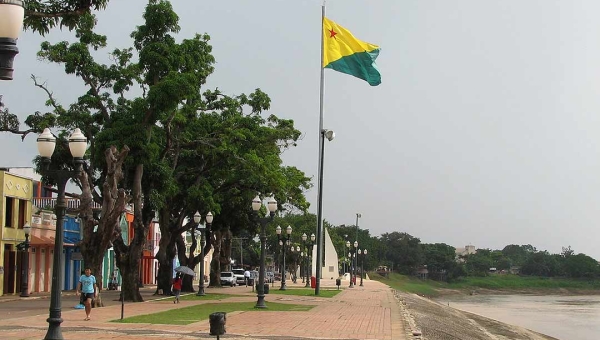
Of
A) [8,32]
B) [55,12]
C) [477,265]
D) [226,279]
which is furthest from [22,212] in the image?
[477,265]

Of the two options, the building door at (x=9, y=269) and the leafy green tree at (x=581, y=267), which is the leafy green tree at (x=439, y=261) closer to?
the leafy green tree at (x=581, y=267)

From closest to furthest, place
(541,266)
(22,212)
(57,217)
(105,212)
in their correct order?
(57,217)
(105,212)
(22,212)
(541,266)

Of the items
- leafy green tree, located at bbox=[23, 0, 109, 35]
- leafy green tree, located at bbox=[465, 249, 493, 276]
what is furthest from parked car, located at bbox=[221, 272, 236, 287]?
leafy green tree, located at bbox=[465, 249, 493, 276]

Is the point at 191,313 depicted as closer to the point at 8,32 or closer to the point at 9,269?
the point at 9,269

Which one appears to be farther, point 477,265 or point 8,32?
point 477,265

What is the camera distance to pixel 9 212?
Answer: 3938 centimetres

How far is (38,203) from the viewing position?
159 ft

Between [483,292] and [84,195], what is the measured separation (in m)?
113

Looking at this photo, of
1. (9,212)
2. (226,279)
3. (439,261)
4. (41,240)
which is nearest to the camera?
(9,212)

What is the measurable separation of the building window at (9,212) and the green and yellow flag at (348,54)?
58.0ft

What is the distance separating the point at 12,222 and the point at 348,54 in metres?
19.5

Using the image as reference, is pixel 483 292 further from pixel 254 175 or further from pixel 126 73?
pixel 126 73

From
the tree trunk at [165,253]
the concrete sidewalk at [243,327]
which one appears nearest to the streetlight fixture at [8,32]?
the concrete sidewalk at [243,327]

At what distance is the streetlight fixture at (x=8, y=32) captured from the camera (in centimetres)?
743
